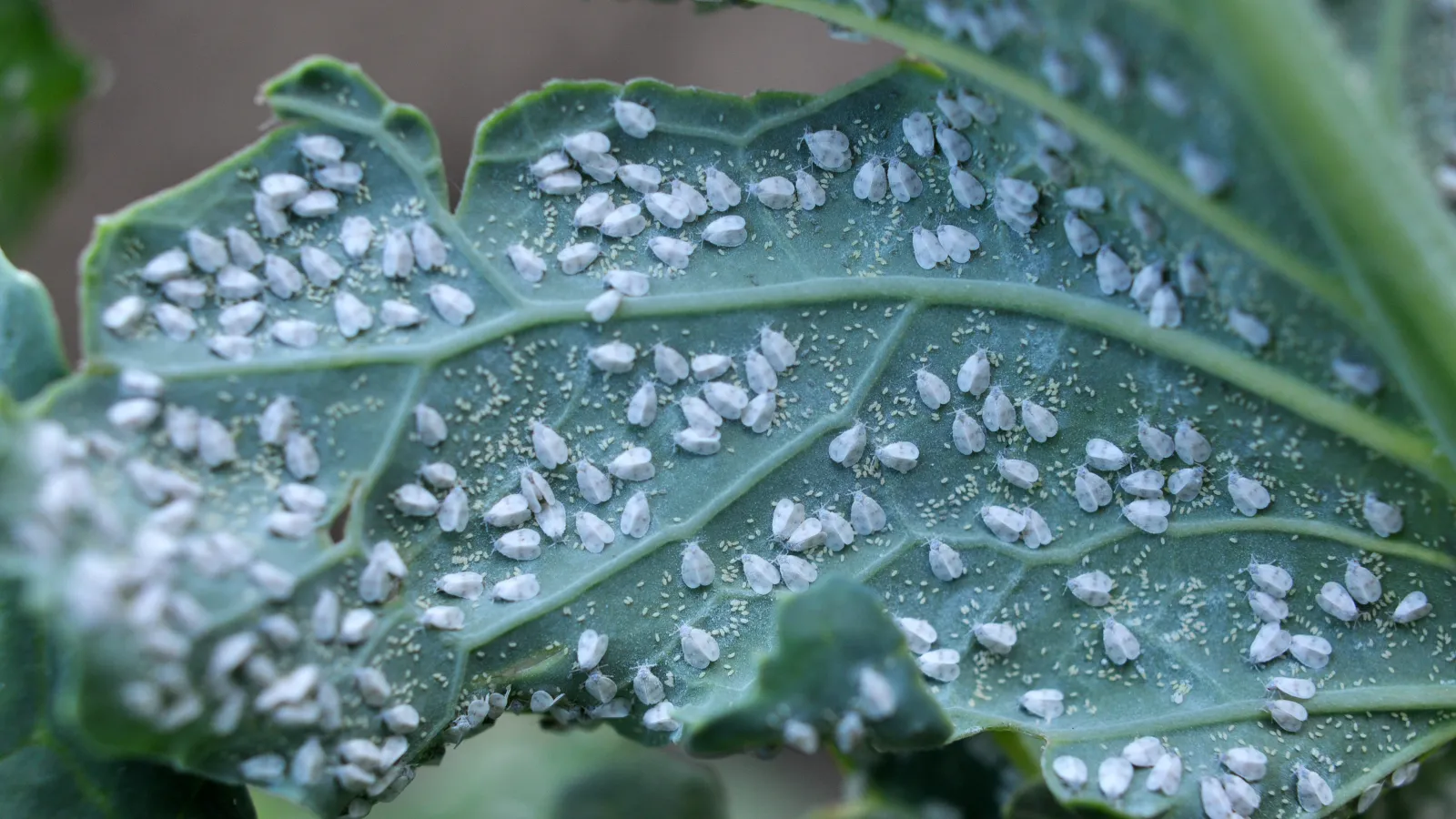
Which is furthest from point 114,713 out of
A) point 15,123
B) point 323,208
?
point 15,123

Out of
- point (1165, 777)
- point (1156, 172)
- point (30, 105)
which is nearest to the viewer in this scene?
point (1156, 172)

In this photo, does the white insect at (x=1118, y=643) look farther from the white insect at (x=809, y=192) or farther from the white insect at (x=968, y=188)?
the white insect at (x=809, y=192)

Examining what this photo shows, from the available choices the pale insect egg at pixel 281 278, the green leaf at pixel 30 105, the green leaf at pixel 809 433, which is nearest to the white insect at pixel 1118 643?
the green leaf at pixel 809 433

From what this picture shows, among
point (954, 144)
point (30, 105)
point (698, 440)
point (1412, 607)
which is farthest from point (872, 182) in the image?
point (30, 105)

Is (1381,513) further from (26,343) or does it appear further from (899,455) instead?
(26,343)

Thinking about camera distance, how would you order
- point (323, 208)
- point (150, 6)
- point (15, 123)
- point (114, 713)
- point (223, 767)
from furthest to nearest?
point (150, 6) → point (15, 123) → point (323, 208) → point (223, 767) → point (114, 713)

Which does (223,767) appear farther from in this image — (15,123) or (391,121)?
(15,123)
